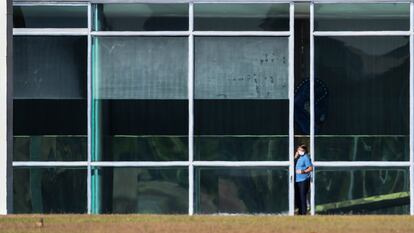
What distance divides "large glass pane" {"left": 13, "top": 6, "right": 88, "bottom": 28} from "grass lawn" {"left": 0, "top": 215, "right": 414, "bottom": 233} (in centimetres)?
371

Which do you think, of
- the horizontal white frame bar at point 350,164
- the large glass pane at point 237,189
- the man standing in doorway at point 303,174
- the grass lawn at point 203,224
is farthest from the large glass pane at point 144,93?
the grass lawn at point 203,224

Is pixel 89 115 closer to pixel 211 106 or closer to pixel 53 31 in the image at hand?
pixel 53 31

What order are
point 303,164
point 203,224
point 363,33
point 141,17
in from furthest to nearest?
point 141,17 < point 363,33 < point 303,164 < point 203,224

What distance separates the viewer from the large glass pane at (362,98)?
2247 centimetres

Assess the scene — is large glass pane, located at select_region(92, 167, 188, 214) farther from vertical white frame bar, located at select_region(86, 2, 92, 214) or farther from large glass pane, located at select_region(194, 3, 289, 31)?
large glass pane, located at select_region(194, 3, 289, 31)

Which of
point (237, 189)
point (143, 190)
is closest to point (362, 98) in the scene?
point (237, 189)

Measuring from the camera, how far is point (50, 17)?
22.5 m

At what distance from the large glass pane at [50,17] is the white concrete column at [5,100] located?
1.44 m

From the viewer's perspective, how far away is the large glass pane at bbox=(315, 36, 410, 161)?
73.7 feet

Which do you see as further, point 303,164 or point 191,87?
point 191,87

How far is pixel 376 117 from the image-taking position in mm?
22531

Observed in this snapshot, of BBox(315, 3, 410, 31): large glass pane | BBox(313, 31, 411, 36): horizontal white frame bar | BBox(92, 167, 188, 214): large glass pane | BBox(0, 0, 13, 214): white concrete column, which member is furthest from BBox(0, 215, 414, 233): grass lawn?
BBox(315, 3, 410, 31): large glass pane

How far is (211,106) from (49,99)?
245cm

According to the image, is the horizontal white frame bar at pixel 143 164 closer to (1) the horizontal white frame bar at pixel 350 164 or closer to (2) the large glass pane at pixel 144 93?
(2) the large glass pane at pixel 144 93
